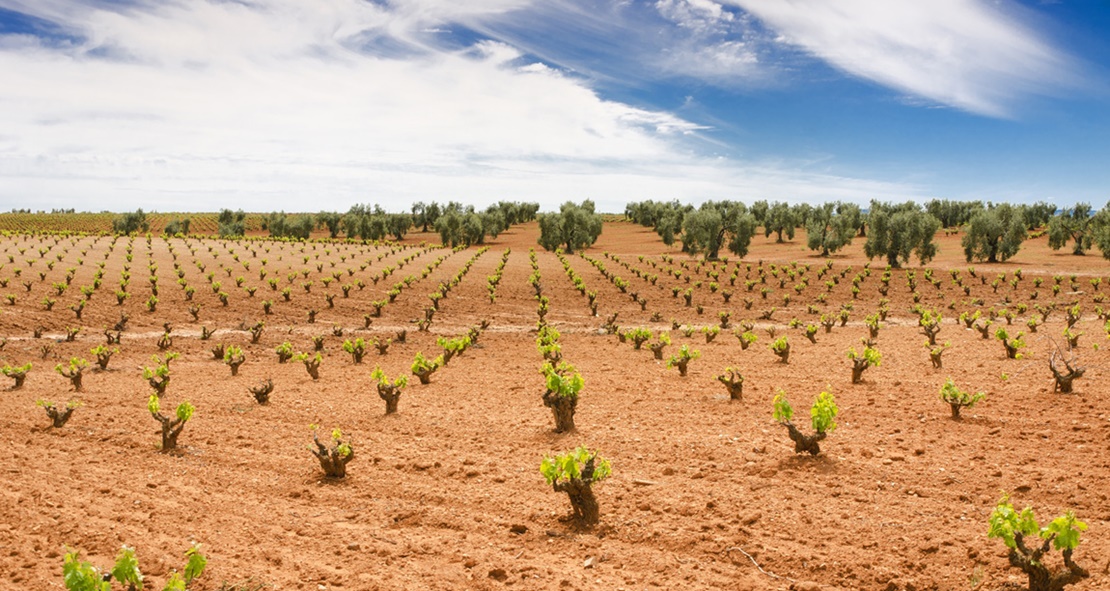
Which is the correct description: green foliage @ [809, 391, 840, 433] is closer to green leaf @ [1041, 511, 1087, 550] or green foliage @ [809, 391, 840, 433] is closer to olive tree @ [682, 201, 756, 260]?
green leaf @ [1041, 511, 1087, 550]

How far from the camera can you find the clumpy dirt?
7469mm

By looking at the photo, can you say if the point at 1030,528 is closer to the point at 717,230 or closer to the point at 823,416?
the point at 823,416

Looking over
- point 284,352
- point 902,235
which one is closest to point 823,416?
point 284,352

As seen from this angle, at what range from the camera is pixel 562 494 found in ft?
31.7

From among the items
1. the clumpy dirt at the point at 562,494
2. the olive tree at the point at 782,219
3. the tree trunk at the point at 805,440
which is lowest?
the clumpy dirt at the point at 562,494

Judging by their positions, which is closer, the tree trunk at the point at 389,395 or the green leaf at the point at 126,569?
the green leaf at the point at 126,569

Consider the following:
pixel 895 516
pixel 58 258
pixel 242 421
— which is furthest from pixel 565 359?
pixel 58 258

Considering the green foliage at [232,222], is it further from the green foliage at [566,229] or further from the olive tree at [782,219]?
the olive tree at [782,219]

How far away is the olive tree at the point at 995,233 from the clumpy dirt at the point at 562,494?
51030 millimetres

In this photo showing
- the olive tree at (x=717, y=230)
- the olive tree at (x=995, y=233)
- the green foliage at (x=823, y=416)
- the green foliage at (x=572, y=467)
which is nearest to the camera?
the green foliage at (x=572, y=467)

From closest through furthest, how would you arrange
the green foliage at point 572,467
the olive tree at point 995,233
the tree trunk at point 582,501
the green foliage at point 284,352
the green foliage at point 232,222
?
the green foliage at point 572,467
the tree trunk at point 582,501
the green foliage at point 284,352
the olive tree at point 995,233
the green foliage at point 232,222

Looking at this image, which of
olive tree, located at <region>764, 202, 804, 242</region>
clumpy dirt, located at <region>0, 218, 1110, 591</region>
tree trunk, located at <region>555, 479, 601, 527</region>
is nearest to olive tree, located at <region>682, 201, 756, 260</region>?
olive tree, located at <region>764, 202, 804, 242</region>

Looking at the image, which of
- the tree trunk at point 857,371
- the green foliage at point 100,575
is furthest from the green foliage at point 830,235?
the green foliage at point 100,575

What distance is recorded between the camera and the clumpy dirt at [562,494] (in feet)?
24.5
